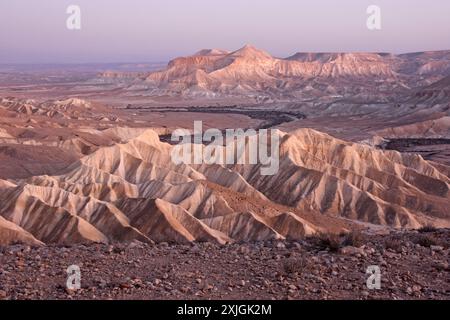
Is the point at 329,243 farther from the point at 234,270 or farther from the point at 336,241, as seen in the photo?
the point at 234,270

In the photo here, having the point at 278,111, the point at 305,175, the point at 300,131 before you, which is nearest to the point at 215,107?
the point at 278,111

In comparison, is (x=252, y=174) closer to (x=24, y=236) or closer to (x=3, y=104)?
(x=24, y=236)

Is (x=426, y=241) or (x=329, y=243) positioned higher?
(x=329, y=243)
